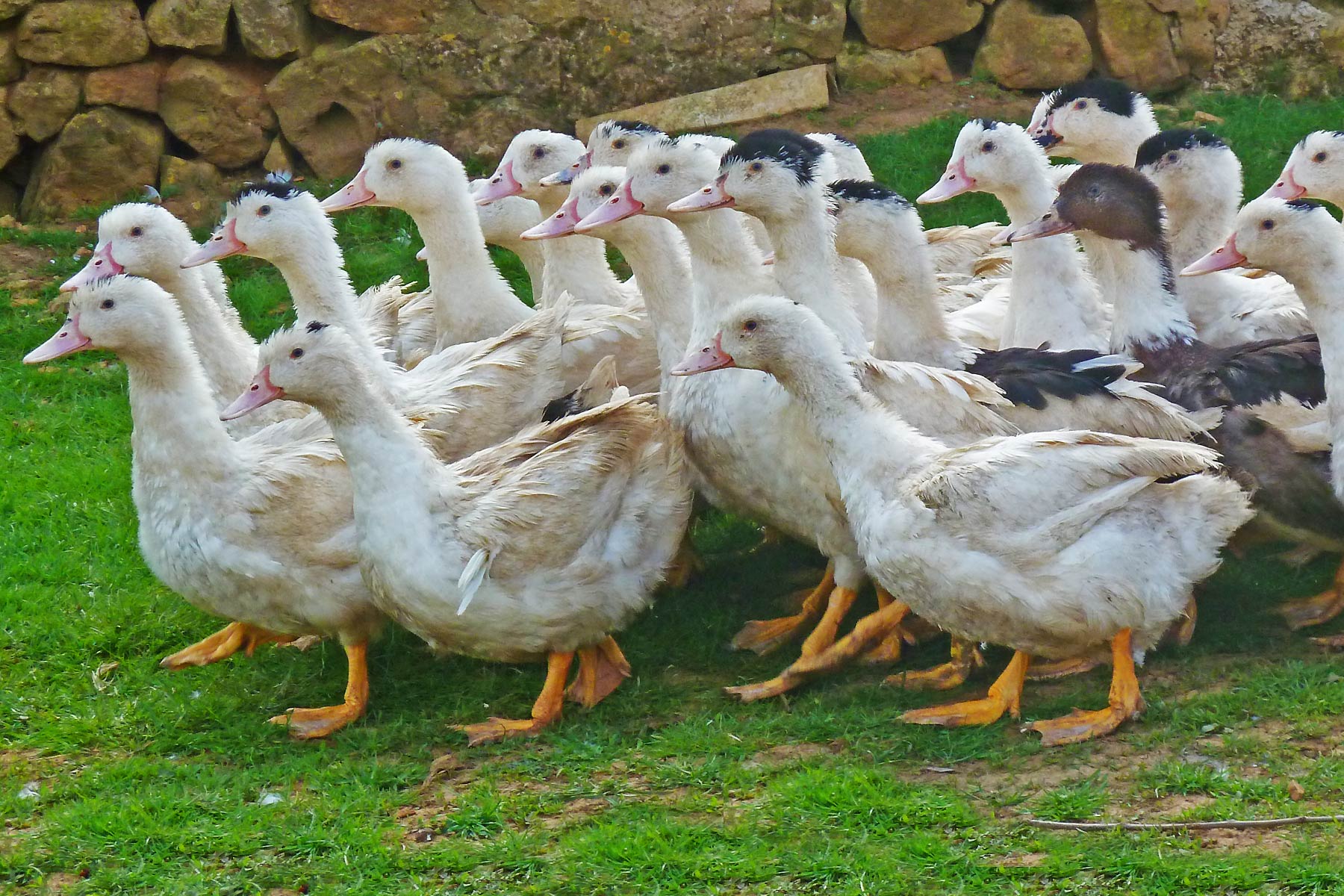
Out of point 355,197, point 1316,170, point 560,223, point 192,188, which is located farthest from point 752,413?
point 192,188

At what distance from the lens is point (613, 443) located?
215 inches

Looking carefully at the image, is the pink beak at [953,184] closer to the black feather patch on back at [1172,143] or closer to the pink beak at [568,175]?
the black feather patch on back at [1172,143]

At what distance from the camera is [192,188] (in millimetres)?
10609

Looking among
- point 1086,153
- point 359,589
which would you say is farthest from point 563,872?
point 1086,153

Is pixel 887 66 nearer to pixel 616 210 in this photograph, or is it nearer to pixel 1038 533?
pixel 616 210

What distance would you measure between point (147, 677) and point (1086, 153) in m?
4.94

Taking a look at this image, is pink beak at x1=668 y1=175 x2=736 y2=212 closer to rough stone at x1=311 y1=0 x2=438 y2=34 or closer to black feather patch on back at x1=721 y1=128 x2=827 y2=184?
black feather patch on back at x1=721 y1=128 x2=827 y2=184

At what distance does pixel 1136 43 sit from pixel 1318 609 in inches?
Answer: 257

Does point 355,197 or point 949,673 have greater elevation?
point 355,197

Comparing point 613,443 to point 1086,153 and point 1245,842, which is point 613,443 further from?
point 1086,153

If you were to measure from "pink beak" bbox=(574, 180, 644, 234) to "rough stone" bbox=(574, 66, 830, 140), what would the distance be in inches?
182

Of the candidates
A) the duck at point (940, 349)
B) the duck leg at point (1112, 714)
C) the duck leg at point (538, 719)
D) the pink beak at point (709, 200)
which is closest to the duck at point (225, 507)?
the duck leg at point (538, 719)

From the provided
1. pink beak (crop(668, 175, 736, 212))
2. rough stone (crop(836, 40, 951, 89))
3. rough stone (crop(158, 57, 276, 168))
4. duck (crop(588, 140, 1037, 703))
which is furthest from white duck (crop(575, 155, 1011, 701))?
rough stone (crop(836, 40, 951, 89))

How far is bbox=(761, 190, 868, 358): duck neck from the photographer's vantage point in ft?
19.3
